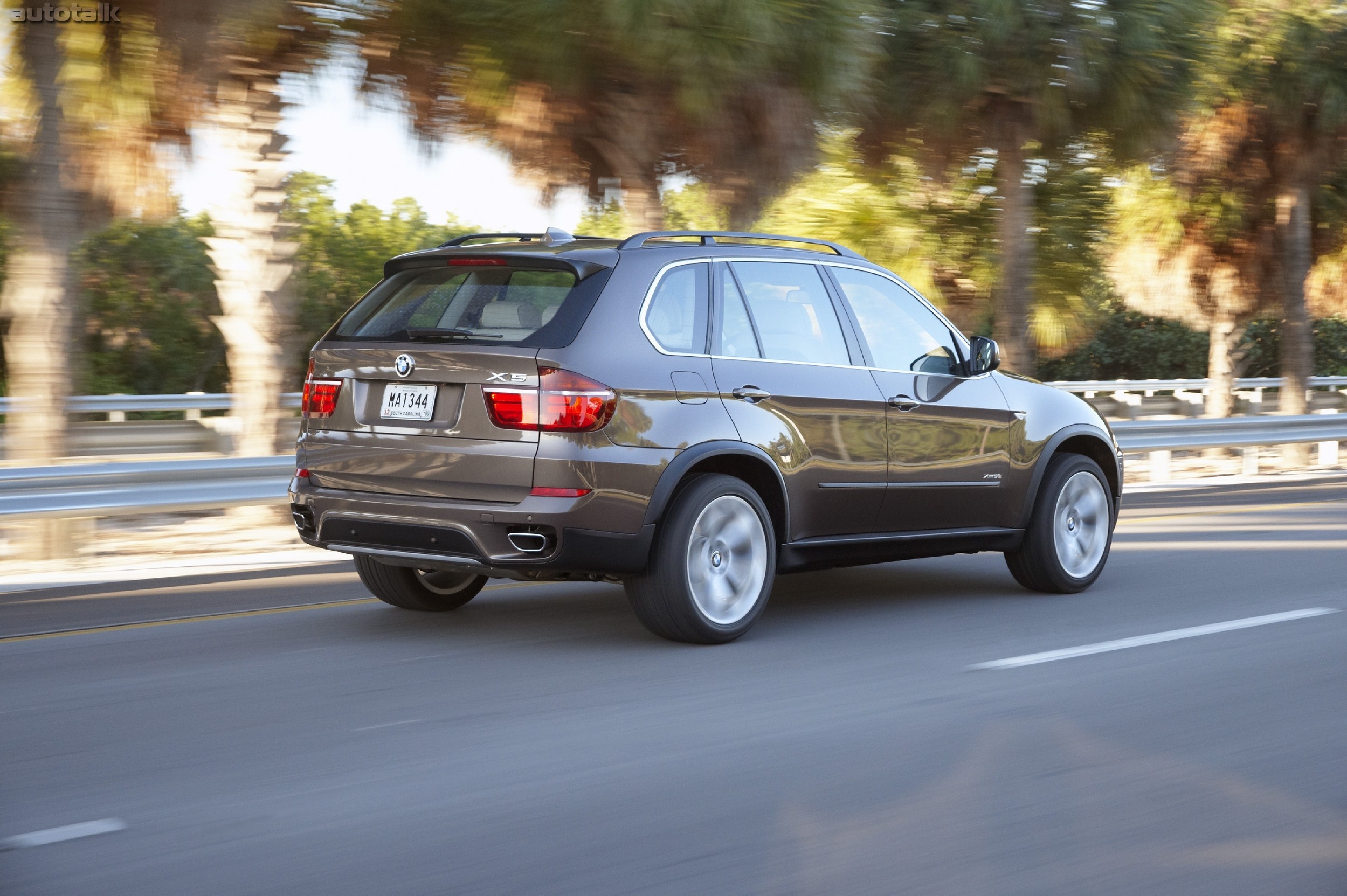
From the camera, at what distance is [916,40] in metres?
16.6

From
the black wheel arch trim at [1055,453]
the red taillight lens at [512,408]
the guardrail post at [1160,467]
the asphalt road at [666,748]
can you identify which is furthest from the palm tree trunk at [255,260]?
the guardrail post at [1160,467]

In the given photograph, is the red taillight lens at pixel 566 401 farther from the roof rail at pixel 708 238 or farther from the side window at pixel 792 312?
the side window at pixel 792 312

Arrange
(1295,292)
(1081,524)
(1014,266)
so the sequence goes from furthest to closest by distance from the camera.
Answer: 1. (1295,292)
2. (1014,266)
3. (1081,524)

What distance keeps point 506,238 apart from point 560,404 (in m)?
1.42

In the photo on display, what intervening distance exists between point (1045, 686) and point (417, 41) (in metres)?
9.18

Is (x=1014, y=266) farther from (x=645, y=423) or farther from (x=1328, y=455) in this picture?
(x=645, y=423)

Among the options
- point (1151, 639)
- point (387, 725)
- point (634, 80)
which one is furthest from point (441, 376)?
point (634, 80)

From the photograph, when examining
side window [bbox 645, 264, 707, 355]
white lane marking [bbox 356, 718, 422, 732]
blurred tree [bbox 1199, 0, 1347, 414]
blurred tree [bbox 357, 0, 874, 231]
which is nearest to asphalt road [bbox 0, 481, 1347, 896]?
white lane marking [bbox 356, 718, 422, 732]

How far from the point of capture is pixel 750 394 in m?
7.00

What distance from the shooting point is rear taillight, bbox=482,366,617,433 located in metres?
6.33

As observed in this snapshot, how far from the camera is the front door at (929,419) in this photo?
25.4ft

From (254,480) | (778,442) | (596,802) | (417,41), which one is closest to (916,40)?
(417,41)

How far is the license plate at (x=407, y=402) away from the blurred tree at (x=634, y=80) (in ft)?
21.8

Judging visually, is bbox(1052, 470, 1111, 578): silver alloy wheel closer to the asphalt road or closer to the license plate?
the asphalt road
